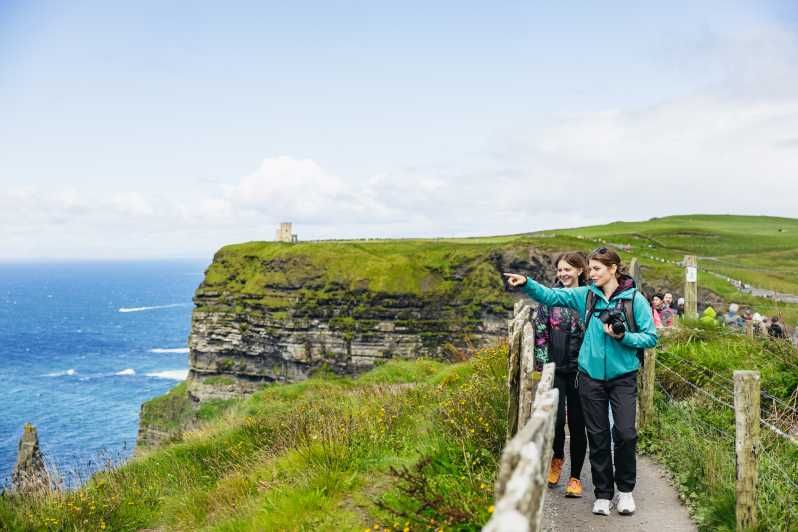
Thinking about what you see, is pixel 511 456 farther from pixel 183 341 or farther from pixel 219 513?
pixel 183 341

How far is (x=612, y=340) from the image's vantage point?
5.84m

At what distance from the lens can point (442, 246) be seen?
9088cm

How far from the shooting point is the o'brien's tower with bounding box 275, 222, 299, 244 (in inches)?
4102

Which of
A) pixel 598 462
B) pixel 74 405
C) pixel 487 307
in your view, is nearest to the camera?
pixel 598 462

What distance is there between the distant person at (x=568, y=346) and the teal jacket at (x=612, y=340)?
44 cm

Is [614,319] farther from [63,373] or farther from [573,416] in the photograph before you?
[63,373]

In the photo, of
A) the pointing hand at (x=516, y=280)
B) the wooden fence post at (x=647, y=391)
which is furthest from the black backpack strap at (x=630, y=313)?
the wooden fence post at (x=647, y=391)

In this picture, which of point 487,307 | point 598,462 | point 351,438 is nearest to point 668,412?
point 598,462

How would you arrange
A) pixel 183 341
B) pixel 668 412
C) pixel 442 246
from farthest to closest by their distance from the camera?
1. pixel 183 341
2. pixel 442 246
3. pixel 668 412

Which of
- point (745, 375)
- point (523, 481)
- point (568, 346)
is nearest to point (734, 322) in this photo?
point (568, 346)

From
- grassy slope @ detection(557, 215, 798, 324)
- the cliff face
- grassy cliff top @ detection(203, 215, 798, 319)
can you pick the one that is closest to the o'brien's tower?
grassy cliff top @ detection(203, 215, 798, 319)

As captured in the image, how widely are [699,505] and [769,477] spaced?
0.74m

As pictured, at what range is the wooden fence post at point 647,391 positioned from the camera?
350 inches

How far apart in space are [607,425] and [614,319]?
1.10 meters
